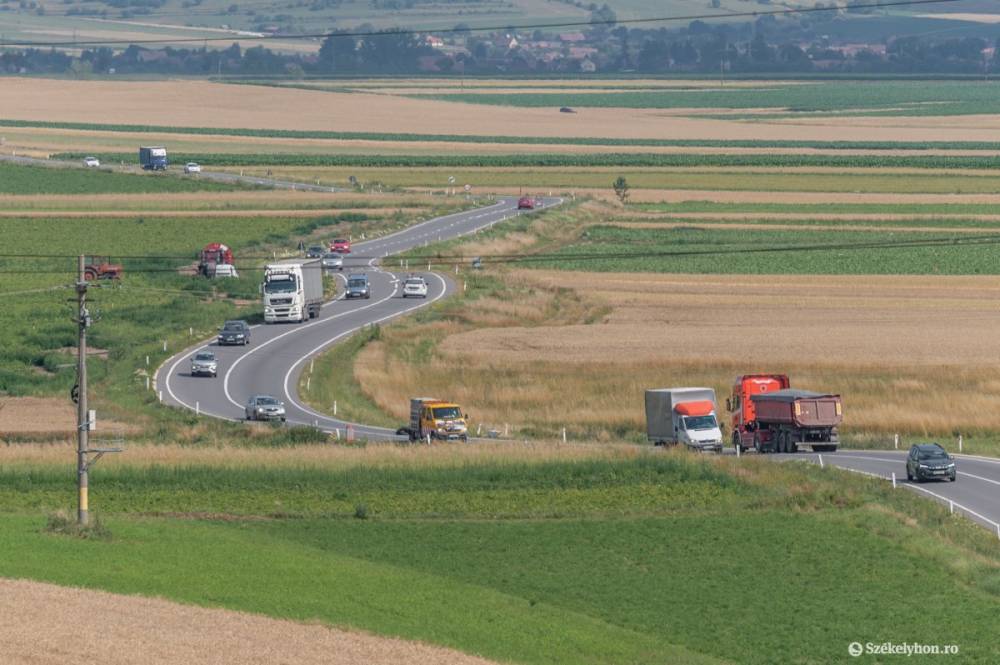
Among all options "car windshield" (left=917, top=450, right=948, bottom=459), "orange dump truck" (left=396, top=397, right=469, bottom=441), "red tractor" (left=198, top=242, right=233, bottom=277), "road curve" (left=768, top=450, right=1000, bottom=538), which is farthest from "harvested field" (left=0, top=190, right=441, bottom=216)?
"car windshield" (left=917, top=450, right=948, bottom=459)

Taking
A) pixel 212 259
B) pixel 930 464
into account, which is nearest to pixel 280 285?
pixel 212 259

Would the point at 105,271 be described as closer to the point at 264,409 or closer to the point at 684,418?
the point at 264,409

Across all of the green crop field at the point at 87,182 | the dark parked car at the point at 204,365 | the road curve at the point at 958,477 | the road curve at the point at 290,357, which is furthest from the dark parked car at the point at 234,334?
the green crop field at the point at 87,182

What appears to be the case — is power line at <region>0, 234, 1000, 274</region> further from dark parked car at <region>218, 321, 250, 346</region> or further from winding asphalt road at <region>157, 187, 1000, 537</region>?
dark parked car at <region>218, 321, 250, 346</region>

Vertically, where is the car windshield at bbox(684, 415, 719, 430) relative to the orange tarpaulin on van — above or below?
below

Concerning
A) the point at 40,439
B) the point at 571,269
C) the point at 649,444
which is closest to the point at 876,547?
the point at 649,444
